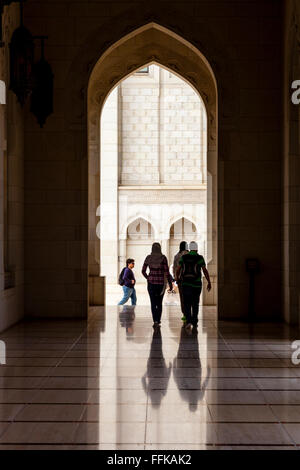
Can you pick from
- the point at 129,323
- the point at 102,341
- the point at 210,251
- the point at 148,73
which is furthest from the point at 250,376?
the point at 148,73

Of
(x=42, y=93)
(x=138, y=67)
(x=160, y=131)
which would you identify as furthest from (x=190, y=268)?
(x=160, y=131)

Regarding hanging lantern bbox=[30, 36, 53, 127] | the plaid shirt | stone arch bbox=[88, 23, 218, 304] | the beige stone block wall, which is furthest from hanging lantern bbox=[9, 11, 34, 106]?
the beige stone block wall

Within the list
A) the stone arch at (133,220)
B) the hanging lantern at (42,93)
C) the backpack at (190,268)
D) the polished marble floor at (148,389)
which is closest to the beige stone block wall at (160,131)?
the stone arch at (133,220)

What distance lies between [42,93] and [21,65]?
1.91 m

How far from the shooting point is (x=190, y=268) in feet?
29.0

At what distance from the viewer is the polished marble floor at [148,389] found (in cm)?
407

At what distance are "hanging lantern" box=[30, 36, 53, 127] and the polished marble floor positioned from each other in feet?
10.6

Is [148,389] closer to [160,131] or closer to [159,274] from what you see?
[159,274]

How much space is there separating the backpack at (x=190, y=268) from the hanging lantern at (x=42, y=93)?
2.97 metres

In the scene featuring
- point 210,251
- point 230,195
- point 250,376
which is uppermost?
point 230,195

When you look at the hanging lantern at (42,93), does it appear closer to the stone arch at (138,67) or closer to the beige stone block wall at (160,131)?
the stone arch at (138,67)

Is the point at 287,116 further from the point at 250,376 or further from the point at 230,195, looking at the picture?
the point at 250,376

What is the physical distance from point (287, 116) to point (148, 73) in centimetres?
1329

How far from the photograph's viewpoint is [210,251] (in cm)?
1289
